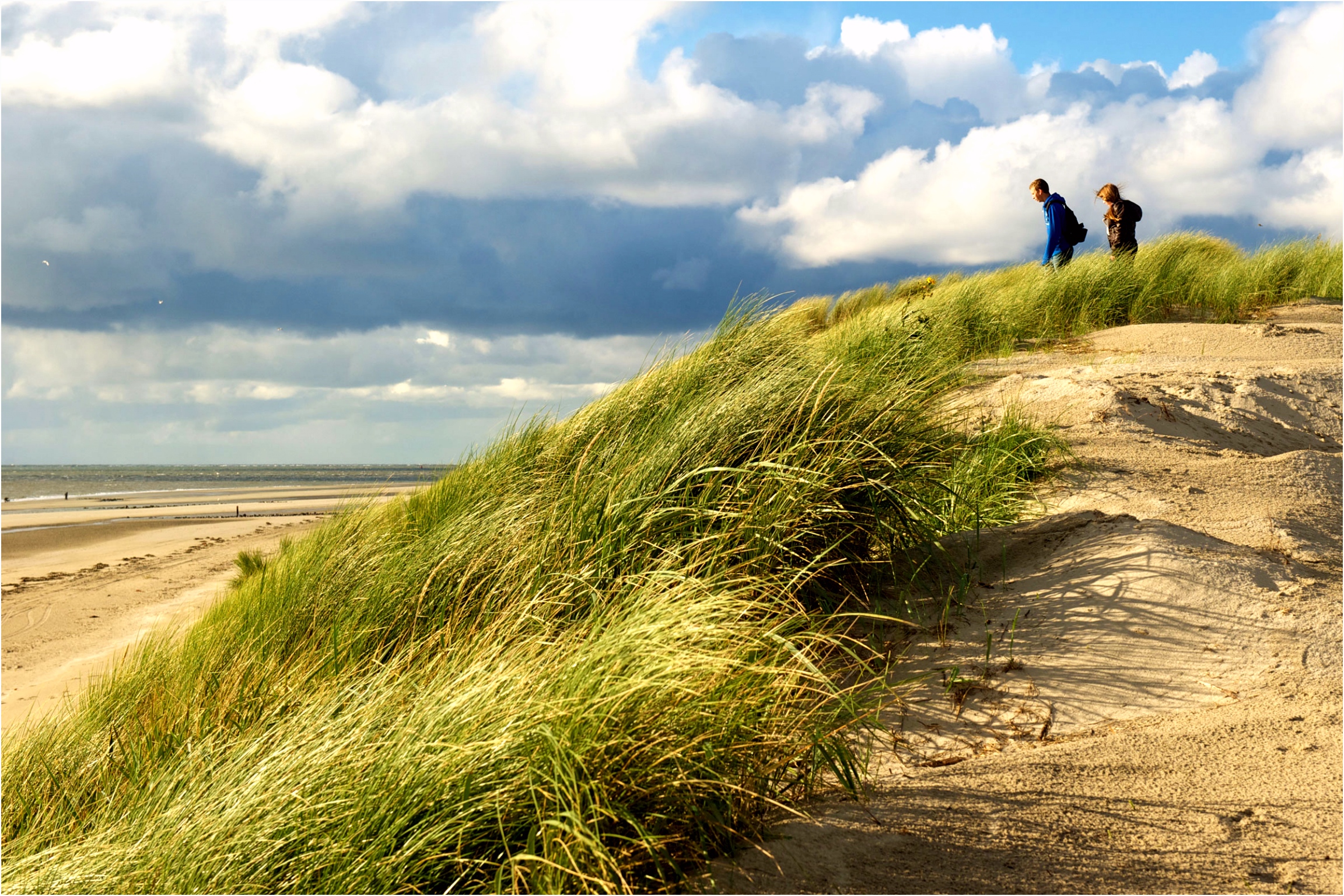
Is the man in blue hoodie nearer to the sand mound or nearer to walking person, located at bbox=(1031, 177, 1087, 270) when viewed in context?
walking person, located at bbox=(1031, 177, 1087, 270)

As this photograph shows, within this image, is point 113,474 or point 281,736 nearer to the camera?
point 281,736

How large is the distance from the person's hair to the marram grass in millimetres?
6631

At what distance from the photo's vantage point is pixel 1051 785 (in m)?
2.74

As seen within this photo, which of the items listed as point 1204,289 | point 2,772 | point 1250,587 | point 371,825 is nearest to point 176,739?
point 2,772

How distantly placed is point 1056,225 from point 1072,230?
29 cm

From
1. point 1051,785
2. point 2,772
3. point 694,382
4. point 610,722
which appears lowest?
point 2,772

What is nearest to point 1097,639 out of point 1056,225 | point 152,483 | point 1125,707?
point 1125,707

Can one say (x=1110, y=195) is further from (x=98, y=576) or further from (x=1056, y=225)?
A: (x=98, y=576)

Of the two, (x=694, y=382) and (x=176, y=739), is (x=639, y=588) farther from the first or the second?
(x=176, y=739)

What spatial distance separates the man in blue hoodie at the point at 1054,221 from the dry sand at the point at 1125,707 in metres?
5.98

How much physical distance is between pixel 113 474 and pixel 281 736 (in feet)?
216

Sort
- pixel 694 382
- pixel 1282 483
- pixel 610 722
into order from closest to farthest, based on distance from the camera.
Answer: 1. pixel 610 722
2. pixel 694 382
3. pixel 1282 483

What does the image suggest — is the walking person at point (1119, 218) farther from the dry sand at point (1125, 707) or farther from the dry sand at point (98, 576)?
the dry sand at point (98, 576)

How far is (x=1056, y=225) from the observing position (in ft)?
37.1
